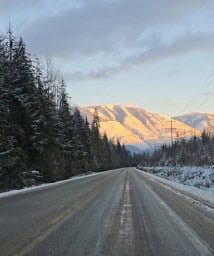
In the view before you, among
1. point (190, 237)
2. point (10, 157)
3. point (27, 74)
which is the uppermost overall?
point (27, 74)

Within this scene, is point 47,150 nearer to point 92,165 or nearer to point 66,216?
point 66,216

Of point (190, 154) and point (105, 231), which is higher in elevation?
point (190, 154)

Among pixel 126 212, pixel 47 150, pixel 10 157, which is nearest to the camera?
pixel 126 212

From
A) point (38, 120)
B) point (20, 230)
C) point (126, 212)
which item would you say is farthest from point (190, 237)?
point (38, 120)

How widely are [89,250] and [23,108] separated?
106ft

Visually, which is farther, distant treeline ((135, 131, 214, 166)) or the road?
distant treeline ((135, 131, 214, 166))

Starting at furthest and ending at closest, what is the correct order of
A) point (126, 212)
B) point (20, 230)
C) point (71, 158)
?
1. point (71, 158)
2. point (126, 212)
3. point (20, 230)

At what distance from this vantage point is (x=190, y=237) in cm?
939

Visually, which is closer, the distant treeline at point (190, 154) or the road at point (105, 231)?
the road at point (105, 231)

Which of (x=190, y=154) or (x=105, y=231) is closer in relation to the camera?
(x=105, y=231)

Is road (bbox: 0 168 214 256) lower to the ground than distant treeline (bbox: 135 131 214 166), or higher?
lower

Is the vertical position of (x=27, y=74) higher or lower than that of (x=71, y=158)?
higher

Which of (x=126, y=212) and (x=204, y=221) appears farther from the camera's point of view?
(x=126, y=212)

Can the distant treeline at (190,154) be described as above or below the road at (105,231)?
above
